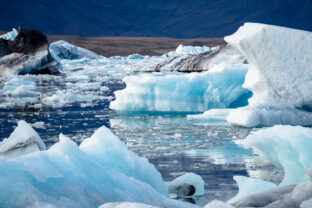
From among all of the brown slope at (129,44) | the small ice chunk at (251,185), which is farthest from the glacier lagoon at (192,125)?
the brown slope at (129,44)

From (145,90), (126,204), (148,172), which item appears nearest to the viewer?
(126,204)

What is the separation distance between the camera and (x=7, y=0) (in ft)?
551

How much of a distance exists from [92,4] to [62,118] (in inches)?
6874

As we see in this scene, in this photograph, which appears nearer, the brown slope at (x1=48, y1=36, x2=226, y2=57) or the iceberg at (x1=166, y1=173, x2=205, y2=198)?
the iceberg at (x1=166, y1=173, x2=205, y2=198)

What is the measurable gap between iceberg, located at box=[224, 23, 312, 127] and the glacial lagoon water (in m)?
0.39

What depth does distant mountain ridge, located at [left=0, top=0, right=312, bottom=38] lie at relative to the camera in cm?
15975

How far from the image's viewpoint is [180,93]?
898cm

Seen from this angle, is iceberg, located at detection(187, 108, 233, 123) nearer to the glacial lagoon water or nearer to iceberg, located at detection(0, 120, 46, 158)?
the glacial lagoon water

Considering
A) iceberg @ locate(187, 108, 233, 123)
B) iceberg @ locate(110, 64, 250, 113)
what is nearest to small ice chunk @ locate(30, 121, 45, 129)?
iceberg @ locate(110, 64, 250, 113)

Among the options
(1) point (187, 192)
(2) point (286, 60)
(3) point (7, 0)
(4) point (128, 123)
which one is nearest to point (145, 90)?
(4) point (128, 123)

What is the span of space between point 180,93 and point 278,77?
2.15 m

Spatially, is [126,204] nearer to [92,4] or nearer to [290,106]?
[290,106]

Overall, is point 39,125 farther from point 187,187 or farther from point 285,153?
point 285,153

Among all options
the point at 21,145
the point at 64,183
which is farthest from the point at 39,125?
the point at 64,183
